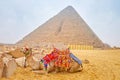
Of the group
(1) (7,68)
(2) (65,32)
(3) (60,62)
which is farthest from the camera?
(2) (65,32)

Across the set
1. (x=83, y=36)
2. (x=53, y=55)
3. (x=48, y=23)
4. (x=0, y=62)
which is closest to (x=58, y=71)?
(x=53, y=55)

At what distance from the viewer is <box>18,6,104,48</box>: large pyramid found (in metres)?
109

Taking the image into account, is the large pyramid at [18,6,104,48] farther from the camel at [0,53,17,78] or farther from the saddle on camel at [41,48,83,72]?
the camel at [0,53,17,78]

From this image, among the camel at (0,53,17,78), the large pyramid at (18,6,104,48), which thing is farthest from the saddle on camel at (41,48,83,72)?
the large pyramid at (18,6,104,48)

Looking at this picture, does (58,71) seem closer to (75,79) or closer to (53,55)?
(53,55)

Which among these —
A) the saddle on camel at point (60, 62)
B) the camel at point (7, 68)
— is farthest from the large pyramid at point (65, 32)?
the camel at point (7, 68)

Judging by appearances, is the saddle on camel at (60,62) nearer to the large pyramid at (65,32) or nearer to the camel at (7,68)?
the camel at (7,68)

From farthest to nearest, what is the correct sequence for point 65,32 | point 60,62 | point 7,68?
point 65,32, point 60,62, point 7,68

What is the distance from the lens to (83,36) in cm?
11150

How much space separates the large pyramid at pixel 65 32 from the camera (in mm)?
109438

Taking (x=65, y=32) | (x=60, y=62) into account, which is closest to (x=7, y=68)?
(x=60, y=62)

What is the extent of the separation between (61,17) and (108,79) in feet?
389

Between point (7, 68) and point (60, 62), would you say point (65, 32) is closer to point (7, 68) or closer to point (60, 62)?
point (60, 62)

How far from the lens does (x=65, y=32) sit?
380 ft
